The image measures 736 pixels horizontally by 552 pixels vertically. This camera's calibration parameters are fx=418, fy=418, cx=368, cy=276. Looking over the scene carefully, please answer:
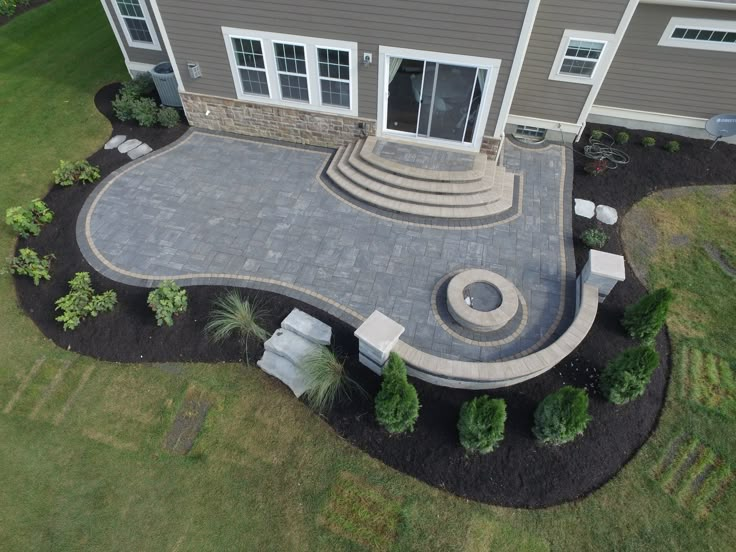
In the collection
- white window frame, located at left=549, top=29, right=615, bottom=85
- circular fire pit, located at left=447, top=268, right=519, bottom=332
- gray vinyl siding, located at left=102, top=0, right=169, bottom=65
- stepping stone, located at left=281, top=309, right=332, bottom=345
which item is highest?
white window frame, located at left=549, top=29, right=615, bottom=85

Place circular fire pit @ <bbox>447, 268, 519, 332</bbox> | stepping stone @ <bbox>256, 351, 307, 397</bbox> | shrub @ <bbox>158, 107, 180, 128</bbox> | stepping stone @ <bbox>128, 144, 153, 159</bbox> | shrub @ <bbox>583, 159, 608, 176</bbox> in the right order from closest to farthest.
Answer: stepping stone @ <bbox>256, 351, 307, 397</bbox>, circular fire pit @ <bbox>447, 268, 519, 332</bbox>, shrub @ <bbox>583, 159, 608, 176</bbox>, stepping stone @ <bbox>128, 144, 153, 159</bbox>, shrub @ <bbox>158, 107, 180, 128</bbox>

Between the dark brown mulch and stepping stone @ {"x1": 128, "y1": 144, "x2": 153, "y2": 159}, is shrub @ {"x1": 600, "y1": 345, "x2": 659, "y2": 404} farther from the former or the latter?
the dark brown mulch

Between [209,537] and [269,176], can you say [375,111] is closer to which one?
[269,176]

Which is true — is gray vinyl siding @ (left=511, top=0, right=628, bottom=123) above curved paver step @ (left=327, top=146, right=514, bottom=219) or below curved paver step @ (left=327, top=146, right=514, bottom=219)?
above

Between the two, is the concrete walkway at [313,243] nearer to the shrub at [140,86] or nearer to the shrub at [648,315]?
the shrub at [648,315]

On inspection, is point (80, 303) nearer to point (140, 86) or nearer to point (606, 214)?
point (140, 86)

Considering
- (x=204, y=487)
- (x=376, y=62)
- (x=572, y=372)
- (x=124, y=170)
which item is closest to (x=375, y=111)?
(x=376, y=62)

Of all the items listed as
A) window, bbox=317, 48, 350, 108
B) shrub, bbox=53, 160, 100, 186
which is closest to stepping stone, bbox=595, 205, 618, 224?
window, bbox=317, 48, 350, 108

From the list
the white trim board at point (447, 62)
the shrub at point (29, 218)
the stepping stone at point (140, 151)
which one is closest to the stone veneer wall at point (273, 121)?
the white trim board at point (447, 62)
